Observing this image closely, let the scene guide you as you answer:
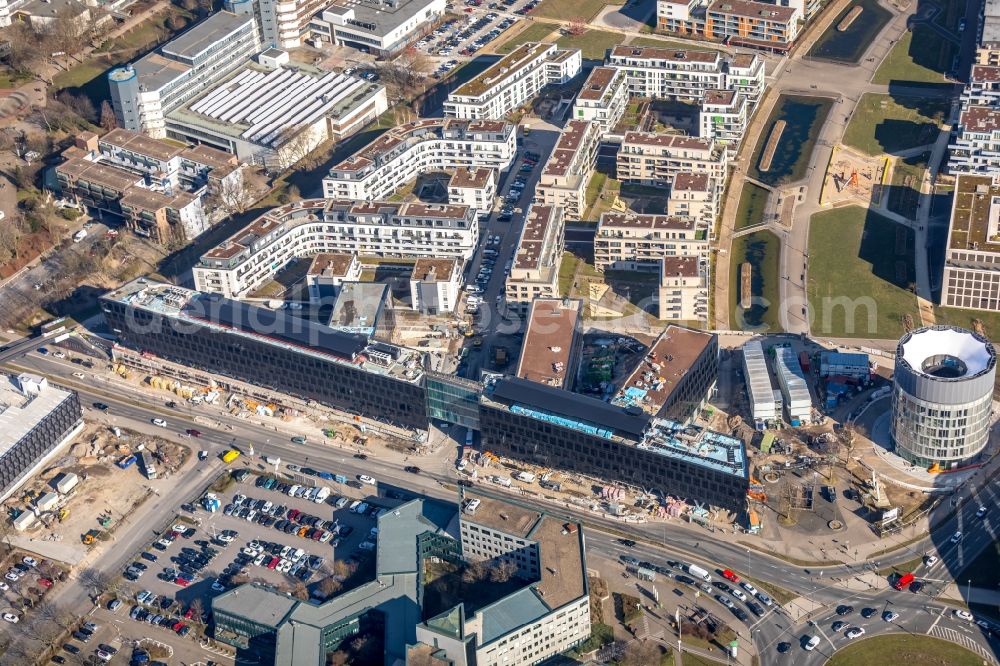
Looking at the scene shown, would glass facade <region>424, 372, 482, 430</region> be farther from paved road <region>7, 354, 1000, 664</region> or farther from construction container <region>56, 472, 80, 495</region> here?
construction container <region>56, 472, 80, 495</region>

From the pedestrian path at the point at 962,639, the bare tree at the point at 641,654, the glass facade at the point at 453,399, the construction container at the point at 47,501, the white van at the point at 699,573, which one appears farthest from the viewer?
the glass facade at the point at 453,399

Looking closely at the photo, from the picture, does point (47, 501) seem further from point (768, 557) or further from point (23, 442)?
point (768, 557)

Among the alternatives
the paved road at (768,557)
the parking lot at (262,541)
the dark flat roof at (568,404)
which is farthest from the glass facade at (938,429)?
the parking lot at (262,541)

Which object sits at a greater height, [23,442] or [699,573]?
[23,442]

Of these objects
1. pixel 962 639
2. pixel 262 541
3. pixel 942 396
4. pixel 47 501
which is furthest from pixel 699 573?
pixel 47 501

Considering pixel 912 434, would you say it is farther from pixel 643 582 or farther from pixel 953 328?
pixel 643 582

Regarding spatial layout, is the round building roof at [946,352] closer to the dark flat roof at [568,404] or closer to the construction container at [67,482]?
the dark flat roof at [568,404]

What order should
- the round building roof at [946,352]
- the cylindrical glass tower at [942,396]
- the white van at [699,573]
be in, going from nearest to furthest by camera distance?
1. the white van at [699,573]
2. the cylindrical glass tower at [942,396]
3. the round building roof at [946,352]

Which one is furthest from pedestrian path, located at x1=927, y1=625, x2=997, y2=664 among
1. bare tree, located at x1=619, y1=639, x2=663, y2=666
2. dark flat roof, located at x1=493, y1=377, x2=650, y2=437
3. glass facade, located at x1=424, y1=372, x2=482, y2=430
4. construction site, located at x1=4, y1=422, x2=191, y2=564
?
construction site, located at x1=4, y1=422, x2=191, y2=564
